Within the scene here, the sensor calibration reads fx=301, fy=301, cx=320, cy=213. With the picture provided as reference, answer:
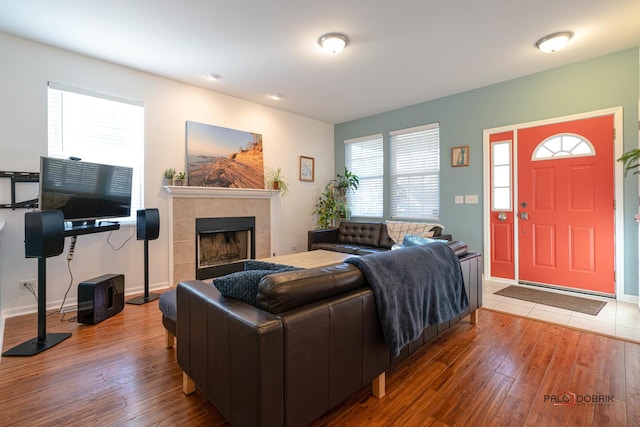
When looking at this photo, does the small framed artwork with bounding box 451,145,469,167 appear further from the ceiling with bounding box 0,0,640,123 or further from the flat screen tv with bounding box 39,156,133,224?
the flat screen tv with bounding box 39,156,133,224

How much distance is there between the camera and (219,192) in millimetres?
4336

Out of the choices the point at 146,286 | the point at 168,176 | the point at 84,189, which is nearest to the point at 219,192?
the point at 168,176

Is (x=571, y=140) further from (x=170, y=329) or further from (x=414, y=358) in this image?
(x=170, y=329)

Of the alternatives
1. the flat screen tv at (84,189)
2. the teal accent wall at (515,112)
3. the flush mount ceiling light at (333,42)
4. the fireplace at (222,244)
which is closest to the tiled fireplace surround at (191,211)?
the fireplace at (222,244)

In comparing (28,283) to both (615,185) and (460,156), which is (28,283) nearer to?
(460,156)

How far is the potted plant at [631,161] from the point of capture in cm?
286

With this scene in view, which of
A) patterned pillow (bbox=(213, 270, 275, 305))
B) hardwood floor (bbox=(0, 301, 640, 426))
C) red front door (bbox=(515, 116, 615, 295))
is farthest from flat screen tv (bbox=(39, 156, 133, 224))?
red front door (bbox=(515, 116, 615, 295))

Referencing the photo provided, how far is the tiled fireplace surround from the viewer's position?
393cm

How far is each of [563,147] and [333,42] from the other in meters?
3.01

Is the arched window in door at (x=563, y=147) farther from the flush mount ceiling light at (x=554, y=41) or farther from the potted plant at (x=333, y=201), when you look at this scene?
the potted plant at (x=333, y=201)

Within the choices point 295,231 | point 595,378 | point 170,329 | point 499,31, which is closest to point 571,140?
point 499,31

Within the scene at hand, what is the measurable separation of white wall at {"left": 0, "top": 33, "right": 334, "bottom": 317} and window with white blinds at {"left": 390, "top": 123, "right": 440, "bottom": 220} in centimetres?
177

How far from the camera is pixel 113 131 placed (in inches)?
139

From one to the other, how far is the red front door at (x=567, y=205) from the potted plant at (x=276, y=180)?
3.47m
